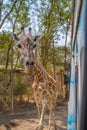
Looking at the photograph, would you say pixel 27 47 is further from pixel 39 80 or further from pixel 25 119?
pixel 25 119

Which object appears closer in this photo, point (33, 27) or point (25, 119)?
point (25, 119)

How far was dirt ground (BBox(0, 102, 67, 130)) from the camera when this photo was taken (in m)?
4.61

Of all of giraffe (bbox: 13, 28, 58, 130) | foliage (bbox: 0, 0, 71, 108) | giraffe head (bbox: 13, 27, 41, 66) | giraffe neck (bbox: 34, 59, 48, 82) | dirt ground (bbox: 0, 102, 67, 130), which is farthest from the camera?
foliage (bbox: 0, 0, 71, 108)

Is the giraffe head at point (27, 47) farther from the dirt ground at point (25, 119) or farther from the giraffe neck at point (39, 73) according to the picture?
the dirt ground at point (25, 119)

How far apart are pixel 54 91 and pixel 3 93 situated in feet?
9.10

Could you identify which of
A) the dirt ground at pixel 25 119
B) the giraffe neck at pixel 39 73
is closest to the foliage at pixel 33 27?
the dirt ground at pixel 25 119

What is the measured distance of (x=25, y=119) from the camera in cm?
523

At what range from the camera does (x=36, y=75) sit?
3.70 metres

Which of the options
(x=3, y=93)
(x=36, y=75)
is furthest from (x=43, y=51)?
(x=36, y=75)

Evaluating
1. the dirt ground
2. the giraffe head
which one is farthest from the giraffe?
the dirt ground

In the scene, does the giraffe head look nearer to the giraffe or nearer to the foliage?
the giraffe

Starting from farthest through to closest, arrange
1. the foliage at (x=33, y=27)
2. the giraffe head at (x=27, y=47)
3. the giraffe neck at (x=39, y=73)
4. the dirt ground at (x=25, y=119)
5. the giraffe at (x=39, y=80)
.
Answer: the foliage at (x=33, y=27) < the dirt ground at (x=25, y=119) < the giraffe neck at (x=39, y=73) < the giraffe at (x=39, y=80) < the giraffe head at (x=27, y=47)

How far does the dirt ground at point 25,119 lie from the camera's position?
15.1ft

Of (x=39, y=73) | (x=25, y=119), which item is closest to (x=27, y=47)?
(x=39, y=73)
